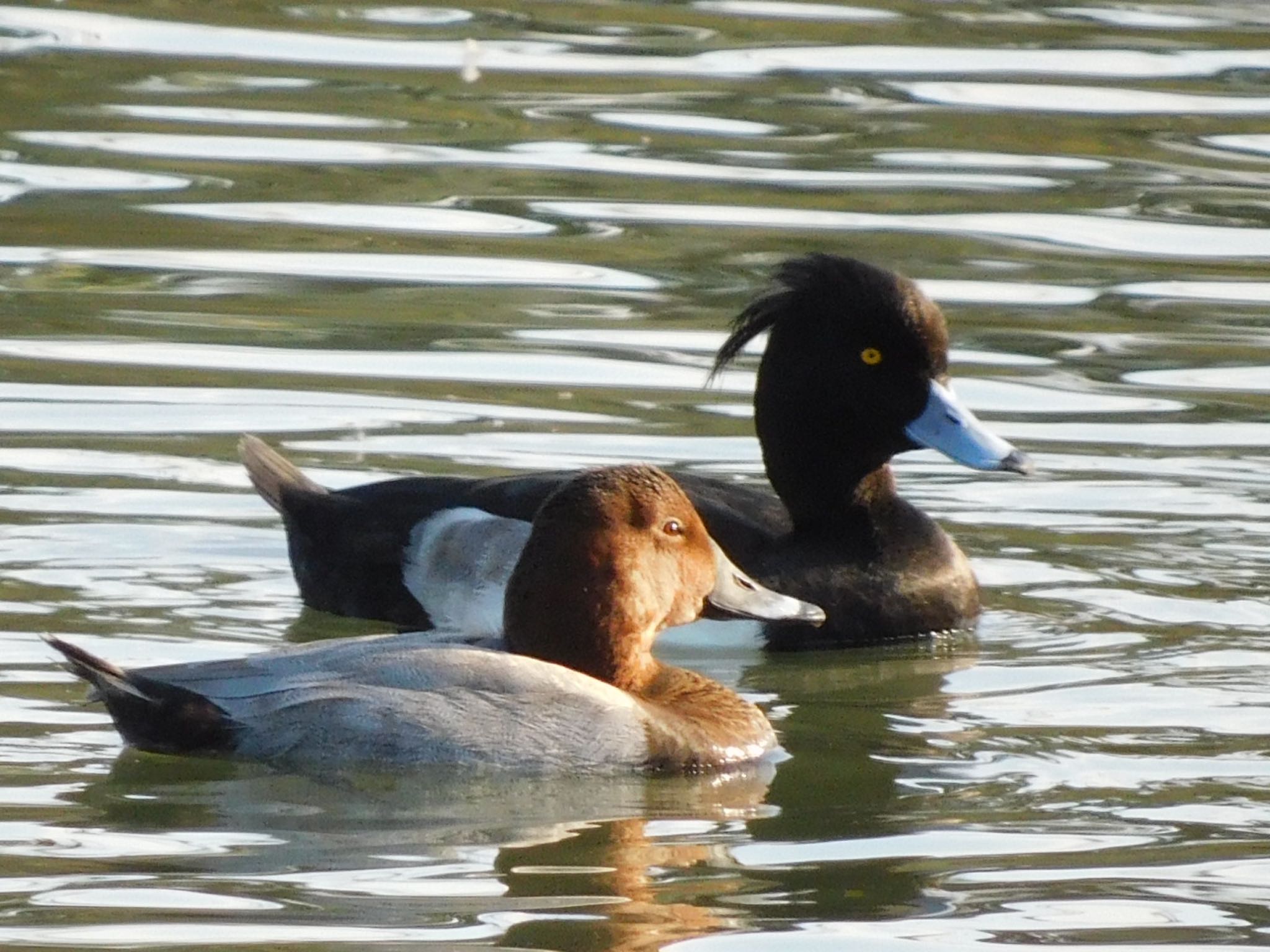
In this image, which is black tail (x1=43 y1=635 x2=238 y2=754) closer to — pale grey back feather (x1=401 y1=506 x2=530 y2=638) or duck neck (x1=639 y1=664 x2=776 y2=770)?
duck neck (x1=639 y1=664 x2=776 y2=770)

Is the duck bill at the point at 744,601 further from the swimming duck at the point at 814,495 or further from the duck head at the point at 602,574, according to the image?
the swimming duck at the point at 814,495

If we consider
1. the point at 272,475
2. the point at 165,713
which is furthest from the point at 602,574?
the point at 272,475

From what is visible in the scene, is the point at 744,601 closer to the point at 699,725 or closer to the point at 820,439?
the point at 699,725

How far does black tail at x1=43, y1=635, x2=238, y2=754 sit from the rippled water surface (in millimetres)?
64

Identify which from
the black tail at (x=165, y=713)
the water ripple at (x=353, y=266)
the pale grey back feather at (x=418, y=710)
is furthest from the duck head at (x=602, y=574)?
the water ripple at (x=353, y=266)

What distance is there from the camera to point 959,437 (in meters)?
8.18

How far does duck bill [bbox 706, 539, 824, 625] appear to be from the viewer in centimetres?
695

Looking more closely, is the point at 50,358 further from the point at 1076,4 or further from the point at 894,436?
the point at 1076,4

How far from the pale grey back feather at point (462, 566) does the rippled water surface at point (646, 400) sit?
1.10 feet

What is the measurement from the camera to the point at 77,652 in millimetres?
6164

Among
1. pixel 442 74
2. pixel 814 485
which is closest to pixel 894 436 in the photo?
pixel 814 485

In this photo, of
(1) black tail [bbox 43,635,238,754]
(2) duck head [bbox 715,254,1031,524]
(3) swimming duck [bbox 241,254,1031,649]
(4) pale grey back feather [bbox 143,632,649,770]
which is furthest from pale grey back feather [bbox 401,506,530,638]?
(1) black tail [bbox 43,635,238,754]

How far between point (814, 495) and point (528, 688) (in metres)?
2.25

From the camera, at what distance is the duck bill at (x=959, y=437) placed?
8.12 m
